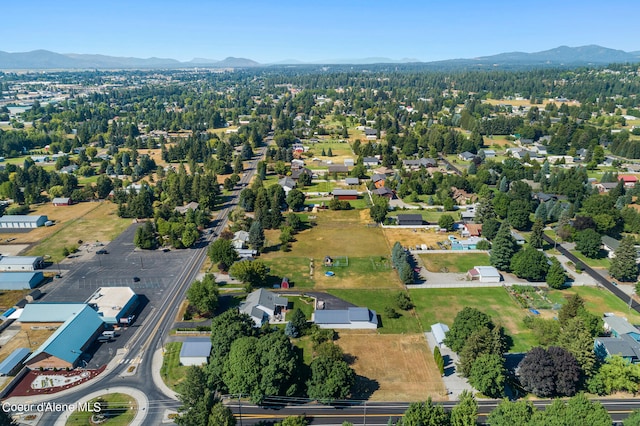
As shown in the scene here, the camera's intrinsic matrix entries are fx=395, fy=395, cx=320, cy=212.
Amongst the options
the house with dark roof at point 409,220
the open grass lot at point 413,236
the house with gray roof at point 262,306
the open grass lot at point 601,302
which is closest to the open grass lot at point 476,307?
the open grass lot at point 601,302

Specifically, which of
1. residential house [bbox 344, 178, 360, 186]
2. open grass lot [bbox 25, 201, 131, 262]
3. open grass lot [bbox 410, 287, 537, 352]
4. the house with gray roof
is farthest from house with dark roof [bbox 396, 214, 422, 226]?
open grass lot [bbox 25, 201, 131, 262]

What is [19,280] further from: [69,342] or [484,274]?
[484,274]

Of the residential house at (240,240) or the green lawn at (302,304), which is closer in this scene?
the green lawn at (302,304)

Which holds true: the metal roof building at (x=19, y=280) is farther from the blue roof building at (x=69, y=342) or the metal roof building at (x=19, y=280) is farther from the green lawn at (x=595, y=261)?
the green lawn at (x=595, y=261)

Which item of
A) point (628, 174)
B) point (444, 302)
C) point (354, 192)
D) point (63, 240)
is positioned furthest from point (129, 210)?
point (628, 174)

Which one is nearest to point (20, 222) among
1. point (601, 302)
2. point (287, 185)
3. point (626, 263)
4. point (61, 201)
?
point (61, 201)

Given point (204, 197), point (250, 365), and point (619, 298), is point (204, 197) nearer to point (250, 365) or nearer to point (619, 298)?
point (250, 365)

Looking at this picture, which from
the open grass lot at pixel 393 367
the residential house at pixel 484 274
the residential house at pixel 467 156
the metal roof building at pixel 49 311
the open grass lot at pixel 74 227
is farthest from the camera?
the residential house at pixel 467 156

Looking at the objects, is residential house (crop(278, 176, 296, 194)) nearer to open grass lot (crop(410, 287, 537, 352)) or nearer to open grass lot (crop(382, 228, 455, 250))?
open grass lot (crop(382, 228, 455, 250))
